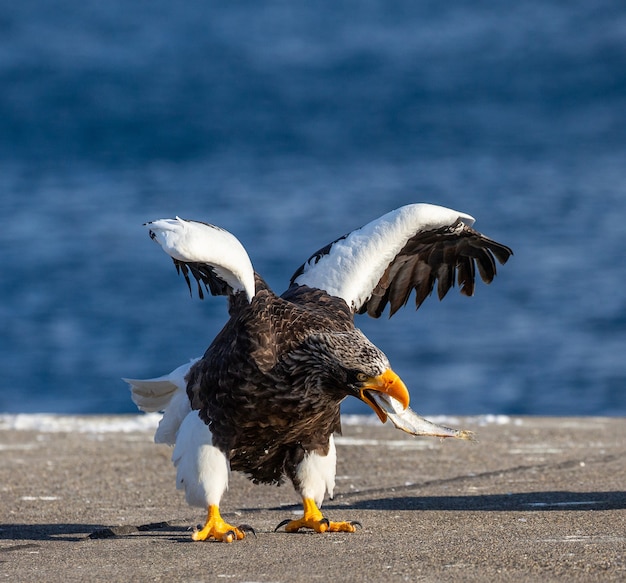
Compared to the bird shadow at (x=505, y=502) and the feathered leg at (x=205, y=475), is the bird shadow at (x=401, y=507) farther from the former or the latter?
the feathered leg at (x=205, y=475)

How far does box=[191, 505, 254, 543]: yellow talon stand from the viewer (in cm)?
582

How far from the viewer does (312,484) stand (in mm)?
6285

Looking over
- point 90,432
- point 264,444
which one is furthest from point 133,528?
point 90,432

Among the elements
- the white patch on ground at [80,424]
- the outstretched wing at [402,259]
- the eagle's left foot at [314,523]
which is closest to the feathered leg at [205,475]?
the eagle's left foot at [314,523]

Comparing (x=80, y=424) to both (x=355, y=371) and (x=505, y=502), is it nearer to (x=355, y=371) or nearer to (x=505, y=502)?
(x=505, y=502)

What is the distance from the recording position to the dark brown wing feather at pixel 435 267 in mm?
7711

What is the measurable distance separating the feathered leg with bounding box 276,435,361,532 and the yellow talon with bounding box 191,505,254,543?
36 cm

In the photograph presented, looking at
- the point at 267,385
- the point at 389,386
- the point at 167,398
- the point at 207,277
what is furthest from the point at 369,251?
the point at 389,386

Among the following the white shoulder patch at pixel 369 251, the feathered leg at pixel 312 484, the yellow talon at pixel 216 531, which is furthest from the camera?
the white shoulder patch at pixel 369 251

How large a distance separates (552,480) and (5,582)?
392 cm

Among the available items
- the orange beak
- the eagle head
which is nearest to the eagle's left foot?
the eagle head

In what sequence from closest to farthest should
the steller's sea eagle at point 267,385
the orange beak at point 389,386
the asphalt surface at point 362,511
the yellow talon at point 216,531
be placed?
the asphalt surface at point 362,511 < the orange beak at point 389,386 < the steller's sea eagle at point 267,385 < the yellow talon at point 216,531

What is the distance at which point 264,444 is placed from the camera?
6086mm

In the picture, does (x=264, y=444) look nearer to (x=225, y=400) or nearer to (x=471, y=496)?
(x=225, y=400)
